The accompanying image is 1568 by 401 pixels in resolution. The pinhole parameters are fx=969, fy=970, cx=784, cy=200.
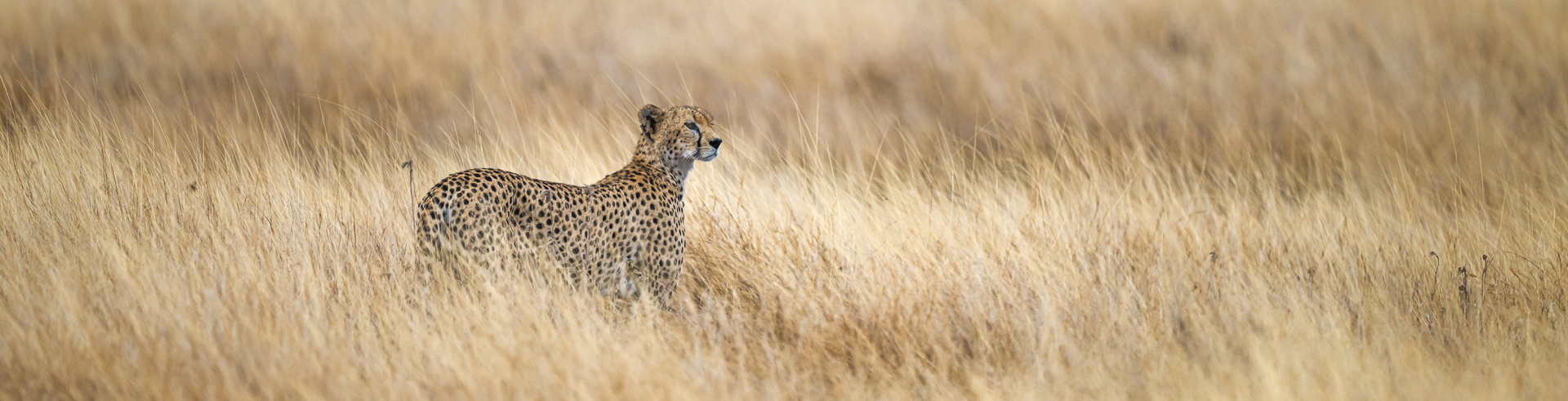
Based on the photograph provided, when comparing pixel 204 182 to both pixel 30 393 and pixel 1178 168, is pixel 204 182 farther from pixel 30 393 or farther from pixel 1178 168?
pixel 1178 168

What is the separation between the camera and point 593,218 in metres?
2.94

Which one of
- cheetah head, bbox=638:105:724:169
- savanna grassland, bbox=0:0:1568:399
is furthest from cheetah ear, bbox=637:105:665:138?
savanna grassland, bbox=0:0:1568:399

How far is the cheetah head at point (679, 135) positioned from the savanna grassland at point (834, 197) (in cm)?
48

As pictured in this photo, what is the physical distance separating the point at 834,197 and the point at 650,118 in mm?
1309

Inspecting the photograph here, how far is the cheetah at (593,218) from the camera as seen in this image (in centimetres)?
270

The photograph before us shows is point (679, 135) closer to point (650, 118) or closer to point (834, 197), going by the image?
point (650, 118)

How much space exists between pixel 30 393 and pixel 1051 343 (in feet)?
8.95

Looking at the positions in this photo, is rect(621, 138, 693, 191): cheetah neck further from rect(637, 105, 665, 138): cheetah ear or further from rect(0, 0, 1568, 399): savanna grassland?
rect(0, 0, 1568, 399): savanna grassland

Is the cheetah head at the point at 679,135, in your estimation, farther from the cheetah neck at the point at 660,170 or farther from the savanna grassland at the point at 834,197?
the savanna grassland at the point at 834,197

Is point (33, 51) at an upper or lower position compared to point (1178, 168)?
upper

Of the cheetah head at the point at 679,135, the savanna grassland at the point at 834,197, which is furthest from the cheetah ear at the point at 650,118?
the savanna grassland at the point at 834,197

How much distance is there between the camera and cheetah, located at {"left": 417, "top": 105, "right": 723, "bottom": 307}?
106 inches

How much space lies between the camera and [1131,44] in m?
6.42

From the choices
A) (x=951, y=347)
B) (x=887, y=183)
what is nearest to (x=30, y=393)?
(x=951, y=347)
